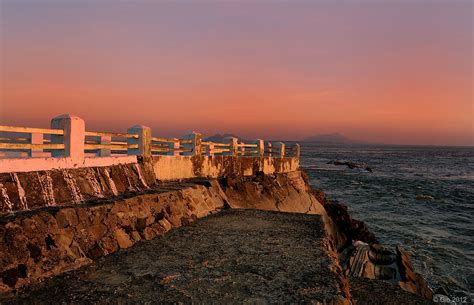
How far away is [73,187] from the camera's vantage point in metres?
7.68

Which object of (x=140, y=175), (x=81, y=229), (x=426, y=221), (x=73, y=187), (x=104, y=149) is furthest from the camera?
(x=426, y=221)

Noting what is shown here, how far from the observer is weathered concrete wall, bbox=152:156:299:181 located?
1219 centimetres

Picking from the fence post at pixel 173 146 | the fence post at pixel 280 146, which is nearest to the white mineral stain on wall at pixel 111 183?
the fence post at pixel 173 146

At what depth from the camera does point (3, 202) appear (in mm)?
6109

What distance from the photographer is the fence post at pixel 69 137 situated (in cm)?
820

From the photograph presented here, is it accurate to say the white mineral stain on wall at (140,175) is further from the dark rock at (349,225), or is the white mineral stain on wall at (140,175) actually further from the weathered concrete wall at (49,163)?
the dark rock at (349,225)

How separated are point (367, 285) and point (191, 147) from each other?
26.6 feet

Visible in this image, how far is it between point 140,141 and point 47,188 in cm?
421

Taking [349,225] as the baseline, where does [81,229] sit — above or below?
above

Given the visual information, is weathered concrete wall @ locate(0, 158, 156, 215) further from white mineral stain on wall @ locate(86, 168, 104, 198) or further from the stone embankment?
the stone embankment

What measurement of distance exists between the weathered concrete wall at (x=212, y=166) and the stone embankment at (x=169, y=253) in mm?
1324

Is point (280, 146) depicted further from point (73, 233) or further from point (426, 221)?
point (73, 233)

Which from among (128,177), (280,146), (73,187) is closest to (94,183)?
(73,187)

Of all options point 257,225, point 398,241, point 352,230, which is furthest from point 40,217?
point 398,241
